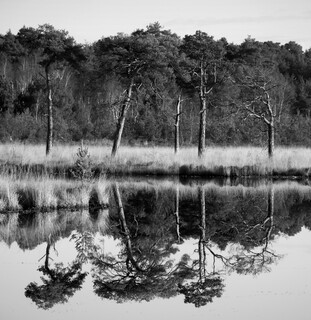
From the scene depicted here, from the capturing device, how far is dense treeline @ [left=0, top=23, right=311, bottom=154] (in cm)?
2892

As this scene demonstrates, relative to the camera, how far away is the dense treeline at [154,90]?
28922 mm

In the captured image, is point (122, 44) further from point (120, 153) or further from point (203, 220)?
point (203, 220)

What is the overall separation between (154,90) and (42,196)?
1640 centimetres

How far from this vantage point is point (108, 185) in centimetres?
2156

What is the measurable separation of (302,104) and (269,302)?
5295 centimetres

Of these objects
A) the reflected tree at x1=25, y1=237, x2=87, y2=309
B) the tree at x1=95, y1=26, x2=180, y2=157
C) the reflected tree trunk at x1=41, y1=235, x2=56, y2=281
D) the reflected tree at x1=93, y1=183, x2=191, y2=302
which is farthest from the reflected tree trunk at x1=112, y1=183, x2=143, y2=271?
the tree at x1=95, y1=26, x2=180, y2=157

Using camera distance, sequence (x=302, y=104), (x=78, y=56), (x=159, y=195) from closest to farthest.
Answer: (x=159, y=195), (x=78, y=56), (x=302, y=104)

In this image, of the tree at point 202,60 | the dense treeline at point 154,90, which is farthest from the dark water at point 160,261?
the dense treeline at point 154,90

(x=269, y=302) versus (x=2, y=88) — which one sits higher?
(x=2, y=88)

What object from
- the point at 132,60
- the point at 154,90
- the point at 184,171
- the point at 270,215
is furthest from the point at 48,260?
the point at 154,90

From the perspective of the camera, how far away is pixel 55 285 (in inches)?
354

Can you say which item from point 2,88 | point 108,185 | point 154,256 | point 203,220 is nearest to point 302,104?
point 2,88

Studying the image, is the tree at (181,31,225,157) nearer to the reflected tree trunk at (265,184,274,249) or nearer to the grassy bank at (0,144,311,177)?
the grassy bank at (0,144,311,177)

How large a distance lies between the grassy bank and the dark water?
342 inches
